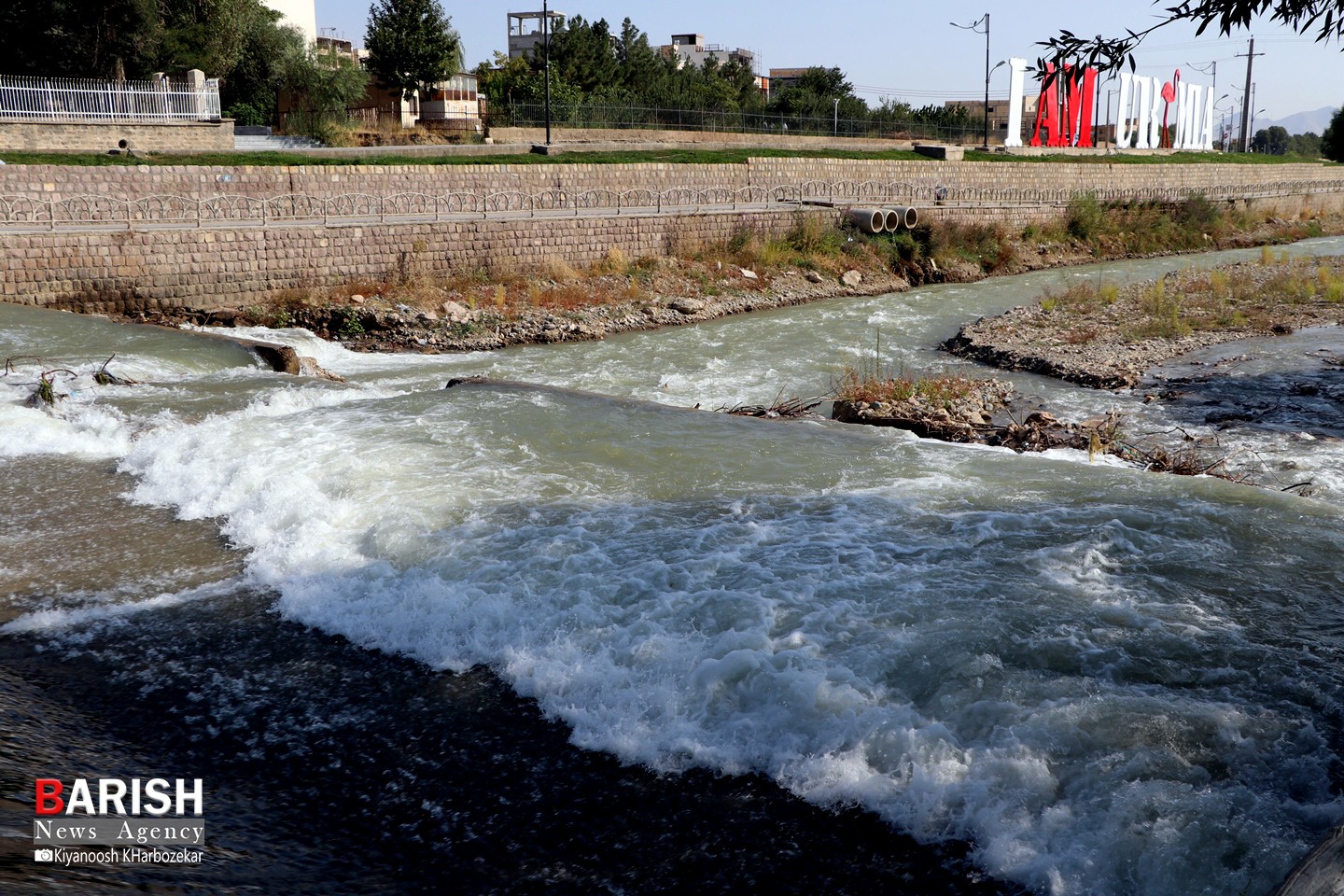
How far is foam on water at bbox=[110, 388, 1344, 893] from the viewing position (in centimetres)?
445

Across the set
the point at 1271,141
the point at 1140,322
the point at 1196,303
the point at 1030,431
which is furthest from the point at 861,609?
the point at 1271,141

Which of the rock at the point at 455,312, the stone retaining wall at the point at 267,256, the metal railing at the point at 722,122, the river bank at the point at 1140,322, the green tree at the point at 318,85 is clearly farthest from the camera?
the metal railing at the point at 722,122

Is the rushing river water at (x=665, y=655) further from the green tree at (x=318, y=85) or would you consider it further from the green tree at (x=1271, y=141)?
the green tree at (x=1271, y=141)

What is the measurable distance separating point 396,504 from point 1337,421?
10.6 m

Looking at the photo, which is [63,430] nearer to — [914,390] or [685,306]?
[914,390]

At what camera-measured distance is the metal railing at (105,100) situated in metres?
26.1

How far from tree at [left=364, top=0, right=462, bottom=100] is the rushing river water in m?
33.2

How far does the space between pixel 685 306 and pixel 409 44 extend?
24.4 metres

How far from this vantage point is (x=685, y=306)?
69.3ft

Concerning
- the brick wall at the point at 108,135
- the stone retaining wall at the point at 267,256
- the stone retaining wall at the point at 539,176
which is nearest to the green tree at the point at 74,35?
Result: the brick wall at the point at 108,135

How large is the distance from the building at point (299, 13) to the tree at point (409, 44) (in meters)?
4.72

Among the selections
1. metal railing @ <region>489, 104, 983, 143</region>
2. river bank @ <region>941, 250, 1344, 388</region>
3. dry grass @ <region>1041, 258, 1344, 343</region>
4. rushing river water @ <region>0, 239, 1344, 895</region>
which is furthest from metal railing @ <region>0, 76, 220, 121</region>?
dry grass @ <region>1041, 258, 1344, 343</region>

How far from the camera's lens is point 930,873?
415cm

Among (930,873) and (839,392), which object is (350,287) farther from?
(930,873)
